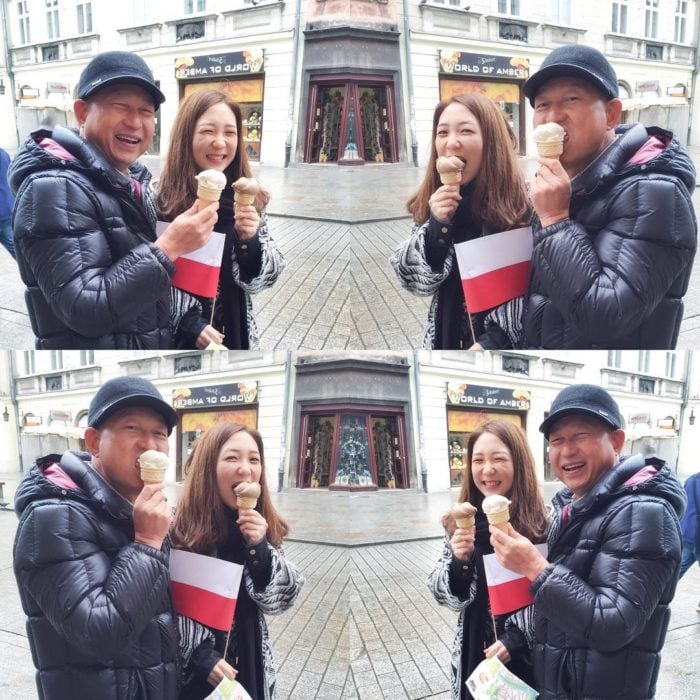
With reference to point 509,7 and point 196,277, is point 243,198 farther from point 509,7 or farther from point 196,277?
point 509,7

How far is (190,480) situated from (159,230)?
98 cm

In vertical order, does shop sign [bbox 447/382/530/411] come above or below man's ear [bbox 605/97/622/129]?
below

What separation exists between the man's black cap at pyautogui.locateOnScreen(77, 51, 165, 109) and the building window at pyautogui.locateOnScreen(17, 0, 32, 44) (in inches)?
46.9

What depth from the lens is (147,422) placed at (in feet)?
11.0

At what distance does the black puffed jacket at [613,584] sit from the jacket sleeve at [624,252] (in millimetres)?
647

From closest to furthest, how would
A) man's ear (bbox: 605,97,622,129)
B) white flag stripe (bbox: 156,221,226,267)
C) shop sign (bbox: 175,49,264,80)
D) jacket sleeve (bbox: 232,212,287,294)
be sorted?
man's ear (bbox: 605,97,622,129) < white flag stripe (bbox: 156,221,226,267) < jacket sleeve (bbox: 232,212,287,294) < shop sign (bbox: 175,49,264,80)

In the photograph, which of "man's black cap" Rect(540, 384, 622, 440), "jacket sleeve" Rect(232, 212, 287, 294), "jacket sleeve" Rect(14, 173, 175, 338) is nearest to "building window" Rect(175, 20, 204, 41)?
"jacket sleeve" Rect(232, 212, 287, 294)

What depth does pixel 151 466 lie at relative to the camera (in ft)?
10.5

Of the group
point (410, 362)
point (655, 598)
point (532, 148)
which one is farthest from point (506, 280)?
point (655, 598)

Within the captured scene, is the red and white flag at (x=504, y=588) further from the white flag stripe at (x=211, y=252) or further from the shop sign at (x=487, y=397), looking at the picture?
the white flag stripe at (x=211, y=252)

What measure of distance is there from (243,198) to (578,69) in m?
1.18

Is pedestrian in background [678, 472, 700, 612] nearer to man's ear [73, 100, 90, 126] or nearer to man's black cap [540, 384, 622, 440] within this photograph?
man's black cap [540, 384, 622, 440]

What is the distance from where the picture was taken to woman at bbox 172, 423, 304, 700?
12.0 ft

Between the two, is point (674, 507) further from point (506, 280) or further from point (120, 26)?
point (120, 26)
